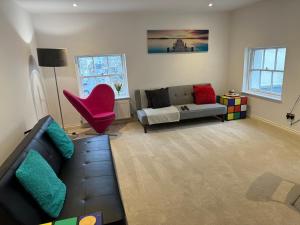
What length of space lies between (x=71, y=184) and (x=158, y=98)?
295cm

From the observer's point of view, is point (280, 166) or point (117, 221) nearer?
point (117, 221)

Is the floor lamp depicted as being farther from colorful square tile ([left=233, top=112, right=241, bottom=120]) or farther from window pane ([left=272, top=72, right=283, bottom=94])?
window pane ([left=272, top=72, right=283, bottom=94])

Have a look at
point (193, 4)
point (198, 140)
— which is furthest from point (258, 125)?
point (193, 4)

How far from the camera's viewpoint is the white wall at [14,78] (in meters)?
2.34

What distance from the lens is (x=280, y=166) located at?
274 centimetres

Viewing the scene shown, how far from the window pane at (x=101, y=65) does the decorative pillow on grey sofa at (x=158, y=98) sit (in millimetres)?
1064

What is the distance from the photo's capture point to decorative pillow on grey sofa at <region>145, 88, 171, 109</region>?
450 centimetres

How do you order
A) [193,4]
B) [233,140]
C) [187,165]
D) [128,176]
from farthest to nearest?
1. [193,4]
2. [233,140]
3. [187,165]
4. [128,176]

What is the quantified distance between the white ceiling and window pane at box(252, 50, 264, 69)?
102 centimetres

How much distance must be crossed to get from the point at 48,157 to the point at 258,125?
3870mm

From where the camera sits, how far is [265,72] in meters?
4.43

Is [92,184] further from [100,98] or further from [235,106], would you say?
[235,106]

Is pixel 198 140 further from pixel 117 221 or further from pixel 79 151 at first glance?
pixel 117 221

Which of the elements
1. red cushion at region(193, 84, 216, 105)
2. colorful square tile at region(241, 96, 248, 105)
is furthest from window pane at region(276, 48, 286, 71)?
red cushion at region(193, 84, 216, 105)
